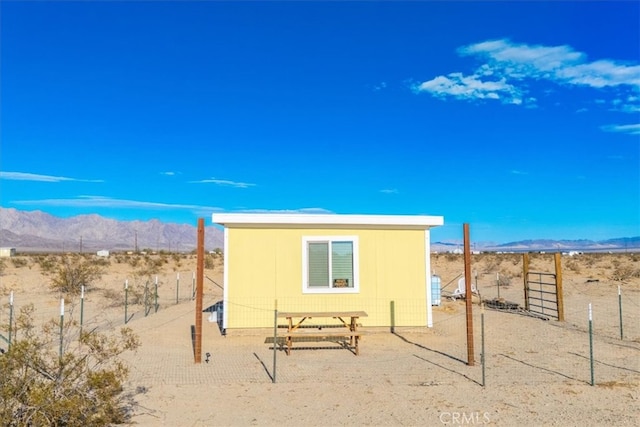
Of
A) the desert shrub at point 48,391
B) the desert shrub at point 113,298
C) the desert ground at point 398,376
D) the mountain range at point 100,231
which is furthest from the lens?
the mountain range at point 100,231

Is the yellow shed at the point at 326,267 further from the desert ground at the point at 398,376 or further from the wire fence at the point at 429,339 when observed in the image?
the desert ground at the point at 398,376

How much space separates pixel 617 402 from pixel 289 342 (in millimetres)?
5581

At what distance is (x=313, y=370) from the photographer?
27.1ft

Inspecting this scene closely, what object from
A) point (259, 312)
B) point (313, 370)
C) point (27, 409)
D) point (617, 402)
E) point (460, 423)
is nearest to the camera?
point (27, 409)

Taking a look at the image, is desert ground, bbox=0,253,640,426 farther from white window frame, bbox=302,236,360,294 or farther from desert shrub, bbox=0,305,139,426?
white window frame, bbox=302,236,360,294

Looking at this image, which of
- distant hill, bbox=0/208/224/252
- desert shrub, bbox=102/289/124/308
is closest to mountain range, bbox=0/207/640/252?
distant hill, bbox=0/208/224/252

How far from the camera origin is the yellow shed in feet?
37.1

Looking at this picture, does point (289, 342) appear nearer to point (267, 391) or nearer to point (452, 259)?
point (267, 391)

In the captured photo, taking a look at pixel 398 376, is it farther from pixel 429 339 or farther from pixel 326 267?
pixel 326 267

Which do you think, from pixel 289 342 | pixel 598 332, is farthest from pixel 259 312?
pixel 598 332
